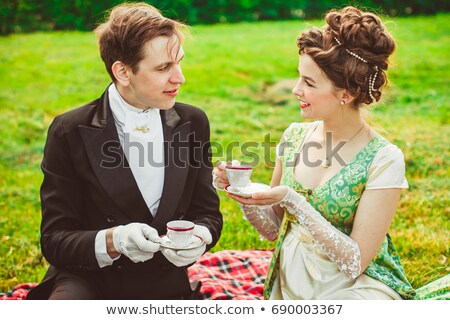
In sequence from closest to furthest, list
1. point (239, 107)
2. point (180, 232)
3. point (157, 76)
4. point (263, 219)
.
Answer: point (180, 232)
point (157, 76)
point (263, 219)
point (239, 107)

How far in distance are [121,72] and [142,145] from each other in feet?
1.41

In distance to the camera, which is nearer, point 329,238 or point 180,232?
point 180,232

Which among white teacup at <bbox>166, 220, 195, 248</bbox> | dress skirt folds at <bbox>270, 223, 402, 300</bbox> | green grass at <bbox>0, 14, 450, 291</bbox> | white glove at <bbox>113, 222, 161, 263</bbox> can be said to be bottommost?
green grass at <bbox>0, 14, 450, 291</bbox>

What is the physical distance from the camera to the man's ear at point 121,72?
3.51m

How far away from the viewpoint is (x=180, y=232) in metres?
3.18

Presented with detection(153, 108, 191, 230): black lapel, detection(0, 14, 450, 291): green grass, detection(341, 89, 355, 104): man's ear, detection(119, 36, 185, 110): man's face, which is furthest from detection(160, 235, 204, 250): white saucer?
detection(0, 14, 450, 291): green grass

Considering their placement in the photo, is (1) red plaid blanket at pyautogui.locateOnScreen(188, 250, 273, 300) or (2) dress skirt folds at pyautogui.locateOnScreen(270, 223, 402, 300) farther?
(1) red plaid blanket at pyautogui.locateOnScreen(188, 250, 273, 300)

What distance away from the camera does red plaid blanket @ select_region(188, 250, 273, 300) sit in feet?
14.3

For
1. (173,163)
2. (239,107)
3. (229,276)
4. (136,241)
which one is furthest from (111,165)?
(239,107)

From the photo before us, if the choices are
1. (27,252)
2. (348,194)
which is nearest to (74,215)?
(348,194)

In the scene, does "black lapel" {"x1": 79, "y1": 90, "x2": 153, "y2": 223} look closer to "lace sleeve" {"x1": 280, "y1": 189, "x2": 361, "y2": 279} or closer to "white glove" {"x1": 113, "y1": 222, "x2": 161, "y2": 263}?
"white glove" {"x1": 113, "y1": 222, "x2": 161, "y2": 263}

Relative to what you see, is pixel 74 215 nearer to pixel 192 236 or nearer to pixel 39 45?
pixel 192 236

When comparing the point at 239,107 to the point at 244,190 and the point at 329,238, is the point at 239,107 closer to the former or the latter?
the point at 244,190

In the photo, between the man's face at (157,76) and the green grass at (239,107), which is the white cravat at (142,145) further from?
the green grass at (239,107)
